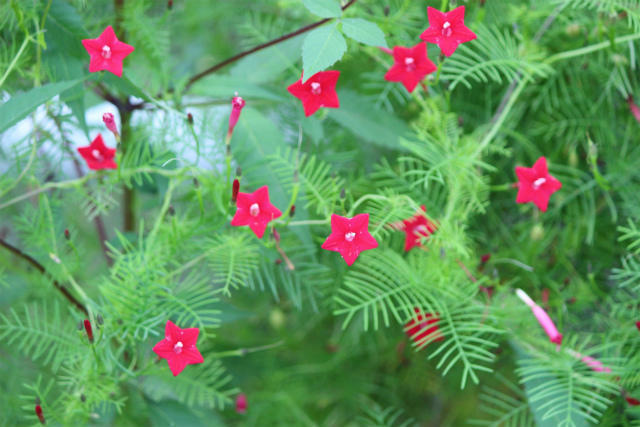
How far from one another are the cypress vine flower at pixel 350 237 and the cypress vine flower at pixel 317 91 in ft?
0.34

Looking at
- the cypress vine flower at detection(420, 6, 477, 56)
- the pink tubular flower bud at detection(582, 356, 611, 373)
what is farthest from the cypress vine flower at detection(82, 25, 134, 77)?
the pink tubular flower bud at detection(582, 356, 611, 373)

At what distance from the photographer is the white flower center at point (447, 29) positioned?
508 millimetres

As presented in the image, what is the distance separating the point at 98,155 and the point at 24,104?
0.28ft

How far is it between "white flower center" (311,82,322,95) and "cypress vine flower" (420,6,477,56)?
94mm

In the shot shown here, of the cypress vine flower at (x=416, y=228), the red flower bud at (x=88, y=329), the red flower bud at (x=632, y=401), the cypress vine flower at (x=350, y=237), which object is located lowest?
the red flower bud at (x=632, y=401)

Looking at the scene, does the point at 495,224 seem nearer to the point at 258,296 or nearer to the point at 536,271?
the point at 536,271

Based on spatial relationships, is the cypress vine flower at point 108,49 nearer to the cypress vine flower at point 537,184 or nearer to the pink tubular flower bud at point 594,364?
the cypress vine flower at point 537,184

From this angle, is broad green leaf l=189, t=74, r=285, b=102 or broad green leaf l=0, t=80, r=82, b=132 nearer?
broad green leaf l=0, t=80, r=82, b=132

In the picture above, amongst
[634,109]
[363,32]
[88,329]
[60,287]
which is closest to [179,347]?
[88,329]

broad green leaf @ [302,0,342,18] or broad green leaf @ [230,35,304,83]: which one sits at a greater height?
broad green leaf @ [302,0,342,18]

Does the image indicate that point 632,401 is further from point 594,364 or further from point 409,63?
point 409,63

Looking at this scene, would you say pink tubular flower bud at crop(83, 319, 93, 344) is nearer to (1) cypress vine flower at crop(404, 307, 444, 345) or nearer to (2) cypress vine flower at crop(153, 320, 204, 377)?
(2) cypress vine flower at crop(153, 320, 204, 377)

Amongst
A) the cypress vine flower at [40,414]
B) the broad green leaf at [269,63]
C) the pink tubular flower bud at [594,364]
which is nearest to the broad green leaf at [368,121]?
the broad green leaf at [269,63]

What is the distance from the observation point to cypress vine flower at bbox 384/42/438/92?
0.54m
